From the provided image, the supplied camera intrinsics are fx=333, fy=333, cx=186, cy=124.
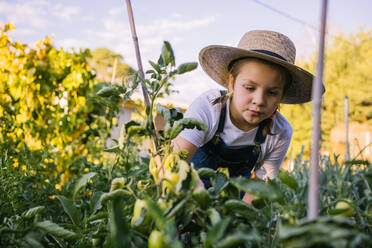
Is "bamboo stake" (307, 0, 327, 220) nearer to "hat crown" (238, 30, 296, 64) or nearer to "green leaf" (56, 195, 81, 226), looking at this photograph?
"green leaf" (56, 195, 81, 226)

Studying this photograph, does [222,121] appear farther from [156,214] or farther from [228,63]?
[156,214]

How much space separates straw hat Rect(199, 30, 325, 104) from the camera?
129cm

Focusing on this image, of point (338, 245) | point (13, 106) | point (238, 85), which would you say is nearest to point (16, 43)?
point (13, 106)

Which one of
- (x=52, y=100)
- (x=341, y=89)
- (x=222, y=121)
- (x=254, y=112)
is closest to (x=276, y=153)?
(x=222, y=121)

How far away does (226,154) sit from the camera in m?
1.59

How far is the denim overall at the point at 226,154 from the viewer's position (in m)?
1.56

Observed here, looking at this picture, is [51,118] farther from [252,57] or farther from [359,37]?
[359,37]

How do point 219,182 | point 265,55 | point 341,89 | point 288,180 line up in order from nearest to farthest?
point 288,180 → point 219,182 → point 265,55 → point 341,89

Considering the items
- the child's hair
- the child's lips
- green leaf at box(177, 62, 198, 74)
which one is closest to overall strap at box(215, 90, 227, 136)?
the child's hair

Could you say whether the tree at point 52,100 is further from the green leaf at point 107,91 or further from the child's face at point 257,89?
Result: the green leaf at point 107,91

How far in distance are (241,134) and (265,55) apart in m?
0.45

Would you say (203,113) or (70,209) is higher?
(203,113)

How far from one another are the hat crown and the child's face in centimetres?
8

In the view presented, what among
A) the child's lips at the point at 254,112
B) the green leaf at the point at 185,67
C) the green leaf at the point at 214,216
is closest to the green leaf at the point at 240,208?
the green leaf at the point at 214,216
